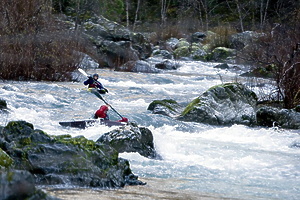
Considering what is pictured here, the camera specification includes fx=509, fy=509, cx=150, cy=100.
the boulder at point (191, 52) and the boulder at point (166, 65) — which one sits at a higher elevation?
the boulder at point (191, 52)

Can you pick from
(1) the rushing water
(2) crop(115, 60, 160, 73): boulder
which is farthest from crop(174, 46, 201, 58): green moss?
(1) the rushing water

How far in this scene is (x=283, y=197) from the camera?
5156 mm

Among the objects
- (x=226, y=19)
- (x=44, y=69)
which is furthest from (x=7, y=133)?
(x=226, y=19)

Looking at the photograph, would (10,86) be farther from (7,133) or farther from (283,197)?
(283,197)

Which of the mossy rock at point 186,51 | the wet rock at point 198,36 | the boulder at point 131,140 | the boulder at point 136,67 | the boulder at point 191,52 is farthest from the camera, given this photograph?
the wet rock at point 198,36

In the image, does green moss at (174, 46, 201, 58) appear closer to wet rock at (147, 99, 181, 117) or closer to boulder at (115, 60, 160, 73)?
Answer: boulder at (115, 60, 160, 73)

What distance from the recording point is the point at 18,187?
321cm

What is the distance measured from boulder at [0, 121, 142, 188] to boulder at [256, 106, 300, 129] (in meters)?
5.88

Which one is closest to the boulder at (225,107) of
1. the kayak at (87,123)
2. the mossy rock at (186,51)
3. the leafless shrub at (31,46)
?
the kayak at (87,123)

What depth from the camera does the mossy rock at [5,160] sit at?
179 inches

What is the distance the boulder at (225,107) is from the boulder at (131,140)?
152 inches

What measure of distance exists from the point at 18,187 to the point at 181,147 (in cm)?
475

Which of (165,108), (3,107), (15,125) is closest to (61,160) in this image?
(15,125)

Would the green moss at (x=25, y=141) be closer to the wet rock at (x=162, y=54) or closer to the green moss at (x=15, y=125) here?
the green moss at (x=15, y=125)
